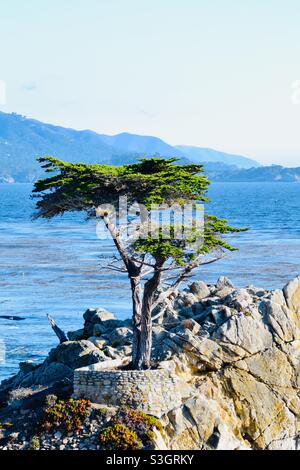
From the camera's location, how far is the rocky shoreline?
91.6 feet

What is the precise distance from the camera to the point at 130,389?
2886 cm

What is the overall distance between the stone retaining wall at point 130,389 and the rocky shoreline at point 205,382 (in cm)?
39

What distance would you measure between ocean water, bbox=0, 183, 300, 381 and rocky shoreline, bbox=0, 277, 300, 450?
2998mm

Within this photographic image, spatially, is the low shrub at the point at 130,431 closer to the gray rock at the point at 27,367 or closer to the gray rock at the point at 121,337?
the gray rock at the point at 121,337

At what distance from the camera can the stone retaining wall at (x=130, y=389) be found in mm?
28719

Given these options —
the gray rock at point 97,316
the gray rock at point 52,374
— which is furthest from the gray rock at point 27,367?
the gray rock at point 97,316

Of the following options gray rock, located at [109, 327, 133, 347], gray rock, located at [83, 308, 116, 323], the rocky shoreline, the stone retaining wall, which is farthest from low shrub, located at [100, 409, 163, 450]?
gray rock, located at [83, 308, 116, 323]

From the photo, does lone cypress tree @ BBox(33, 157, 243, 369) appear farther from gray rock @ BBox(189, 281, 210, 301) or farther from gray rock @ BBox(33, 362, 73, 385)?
gray rock @ BBox(189, 281, 210, 301)

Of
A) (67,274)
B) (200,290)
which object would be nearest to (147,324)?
(200,290)

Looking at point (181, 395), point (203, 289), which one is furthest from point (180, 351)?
point (203, 289)

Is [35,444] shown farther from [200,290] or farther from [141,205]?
[200,290]

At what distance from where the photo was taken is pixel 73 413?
2830cm
